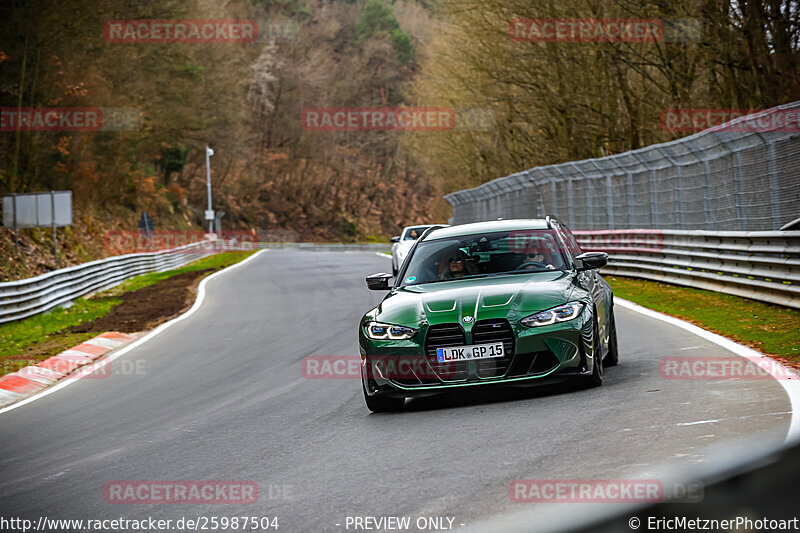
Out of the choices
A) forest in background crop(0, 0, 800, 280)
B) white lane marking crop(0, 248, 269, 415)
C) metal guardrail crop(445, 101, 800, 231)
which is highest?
forest in background crop(0, 0, 800, 280)

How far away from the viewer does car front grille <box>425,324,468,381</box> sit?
7.53 meters

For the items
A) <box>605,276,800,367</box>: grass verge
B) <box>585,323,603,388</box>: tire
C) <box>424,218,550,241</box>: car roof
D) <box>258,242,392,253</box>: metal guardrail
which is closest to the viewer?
<box>585,323,603,388</box>: tire

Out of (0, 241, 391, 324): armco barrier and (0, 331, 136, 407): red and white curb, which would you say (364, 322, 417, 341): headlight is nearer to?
(0, 331, 136, 407): red and white curb

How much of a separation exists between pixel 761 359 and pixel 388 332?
148 inches

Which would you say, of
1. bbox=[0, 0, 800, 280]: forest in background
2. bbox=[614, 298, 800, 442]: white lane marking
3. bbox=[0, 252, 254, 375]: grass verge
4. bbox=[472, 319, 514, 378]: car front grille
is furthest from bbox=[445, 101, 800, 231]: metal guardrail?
bbox=[0, 252, 254, 375]: grass verge

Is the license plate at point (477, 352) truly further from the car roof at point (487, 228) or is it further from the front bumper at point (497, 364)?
the car roof at point (487, 228)

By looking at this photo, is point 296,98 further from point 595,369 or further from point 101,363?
point 595,369

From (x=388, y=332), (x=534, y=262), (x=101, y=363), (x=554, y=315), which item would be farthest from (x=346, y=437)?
(x=101, y=363)

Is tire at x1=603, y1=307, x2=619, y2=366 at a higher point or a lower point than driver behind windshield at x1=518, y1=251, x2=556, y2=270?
lower

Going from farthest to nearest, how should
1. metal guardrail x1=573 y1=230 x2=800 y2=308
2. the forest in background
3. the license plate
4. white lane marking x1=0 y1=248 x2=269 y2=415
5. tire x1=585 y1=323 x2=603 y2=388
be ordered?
1. the forest in background
2. metal guardrail x1=573 y1=230 x2=800 y2=308
3. white lane marking x1=0 y1=248 x2=269 y2=415
4. tire x1=585 y1=323 x2=603 y2=388
5. the license plate

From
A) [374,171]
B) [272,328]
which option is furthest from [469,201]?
[374,171]

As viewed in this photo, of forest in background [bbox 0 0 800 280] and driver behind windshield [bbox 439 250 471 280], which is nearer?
driver behind windshield [bbox 439 250 471 280]

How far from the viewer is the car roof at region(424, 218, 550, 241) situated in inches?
365

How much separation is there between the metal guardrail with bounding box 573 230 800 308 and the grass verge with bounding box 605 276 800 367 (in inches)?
8.2
